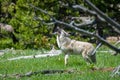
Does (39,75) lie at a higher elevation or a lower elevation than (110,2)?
higher

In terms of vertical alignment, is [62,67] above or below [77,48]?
below

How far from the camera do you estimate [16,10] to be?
2592 centimetres

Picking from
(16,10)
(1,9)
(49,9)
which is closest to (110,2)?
(49,9)

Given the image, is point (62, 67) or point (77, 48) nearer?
point (62, 67)

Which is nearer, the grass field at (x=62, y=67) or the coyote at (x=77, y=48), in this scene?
the grass field at (x=62, y=67)

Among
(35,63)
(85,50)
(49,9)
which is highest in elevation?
(85,50)

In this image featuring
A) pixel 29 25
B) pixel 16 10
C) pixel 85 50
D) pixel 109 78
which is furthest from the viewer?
pixel 16 10

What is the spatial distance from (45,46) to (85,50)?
10333 millimetres

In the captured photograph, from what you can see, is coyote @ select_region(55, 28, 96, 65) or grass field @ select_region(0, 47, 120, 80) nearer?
grass field @ select_region(0, 47, 120, 80)

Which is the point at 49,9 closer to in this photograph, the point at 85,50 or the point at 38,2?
the point at 38,2

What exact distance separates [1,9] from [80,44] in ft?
55.5

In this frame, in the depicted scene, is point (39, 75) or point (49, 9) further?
point (49, 9)

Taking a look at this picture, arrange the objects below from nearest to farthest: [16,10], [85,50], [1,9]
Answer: [85,50], [16,10], [1,9]

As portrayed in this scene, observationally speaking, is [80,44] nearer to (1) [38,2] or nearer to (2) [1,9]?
(1) [38,2]
